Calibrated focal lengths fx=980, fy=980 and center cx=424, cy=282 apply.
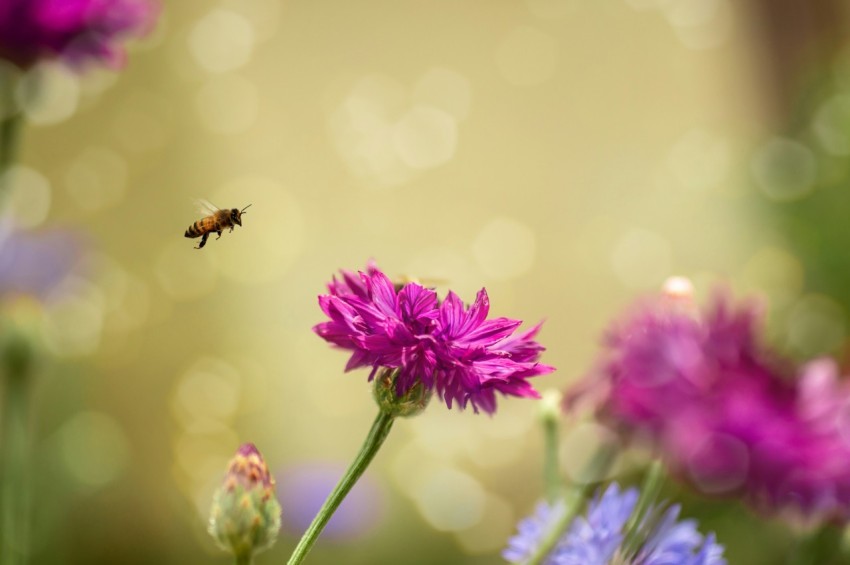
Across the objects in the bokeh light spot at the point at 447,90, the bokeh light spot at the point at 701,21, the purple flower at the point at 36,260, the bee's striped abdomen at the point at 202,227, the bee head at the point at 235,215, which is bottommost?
the purple flower at the point at 36,260

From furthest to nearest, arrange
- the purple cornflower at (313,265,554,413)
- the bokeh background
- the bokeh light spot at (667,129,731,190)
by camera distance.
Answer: the bokeh light spot at (667,129,731,190) < the bokeh background < the purple cornflower at (313,265,554,413)

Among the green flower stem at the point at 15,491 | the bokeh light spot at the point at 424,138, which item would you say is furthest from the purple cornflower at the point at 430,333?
the bokeh light spot at the point at 424,138

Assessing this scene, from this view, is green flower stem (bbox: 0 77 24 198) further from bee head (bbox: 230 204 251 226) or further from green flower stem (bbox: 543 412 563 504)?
green flower stem (bbox: 543 412 563 504)

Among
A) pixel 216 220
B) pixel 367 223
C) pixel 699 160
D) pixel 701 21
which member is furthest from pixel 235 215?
pixel 701 21

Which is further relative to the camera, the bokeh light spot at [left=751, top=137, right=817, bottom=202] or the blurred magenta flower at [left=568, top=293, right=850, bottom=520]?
the bokeh light spot at [left=751, top=137, right=817, bottom=202]

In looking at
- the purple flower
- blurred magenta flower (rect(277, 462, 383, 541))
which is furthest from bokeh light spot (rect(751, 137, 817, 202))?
the purple flower

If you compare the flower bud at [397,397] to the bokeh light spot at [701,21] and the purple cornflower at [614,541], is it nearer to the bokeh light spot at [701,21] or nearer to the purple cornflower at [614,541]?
the purple cornflower at [614,541]

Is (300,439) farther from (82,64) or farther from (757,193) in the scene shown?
(82,64)
